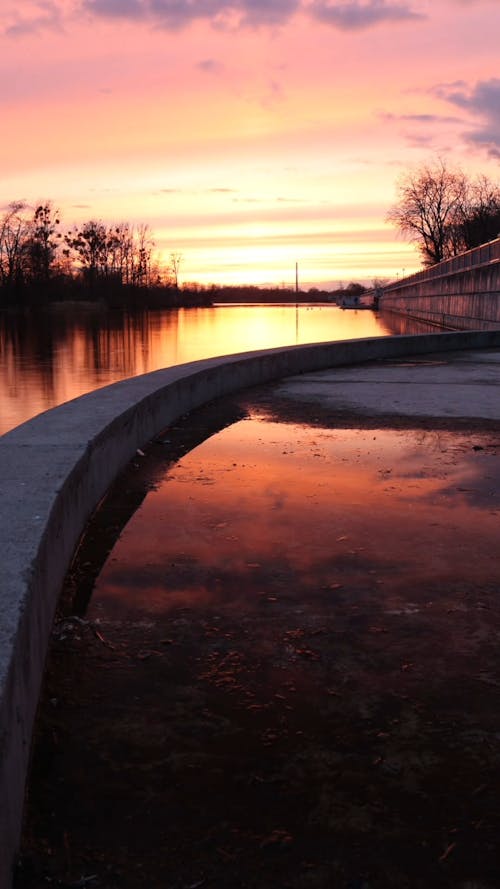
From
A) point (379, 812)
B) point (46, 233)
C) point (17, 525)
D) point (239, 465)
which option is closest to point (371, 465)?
point (239, 465)

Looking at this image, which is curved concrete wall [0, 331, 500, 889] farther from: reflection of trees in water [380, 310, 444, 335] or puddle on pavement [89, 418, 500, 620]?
reflection of trees in water [380, 310, 444, 335]

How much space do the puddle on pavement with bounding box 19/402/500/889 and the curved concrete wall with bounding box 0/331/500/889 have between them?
24cm

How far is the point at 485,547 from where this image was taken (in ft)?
15.5

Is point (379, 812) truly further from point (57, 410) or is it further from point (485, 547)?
point (57, 410)

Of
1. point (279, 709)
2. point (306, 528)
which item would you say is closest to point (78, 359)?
point (306, 528)

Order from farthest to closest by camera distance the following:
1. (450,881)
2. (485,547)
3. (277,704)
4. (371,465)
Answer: (371,465)
(485,547)
(277,704)
(450,881)

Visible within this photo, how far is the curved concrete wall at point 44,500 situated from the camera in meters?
2.33

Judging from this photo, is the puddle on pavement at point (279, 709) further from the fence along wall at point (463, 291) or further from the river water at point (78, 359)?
the fence along wall at point (463, 291)

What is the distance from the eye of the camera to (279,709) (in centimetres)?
302

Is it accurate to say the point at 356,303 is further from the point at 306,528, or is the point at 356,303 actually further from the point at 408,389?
the point at 306,528

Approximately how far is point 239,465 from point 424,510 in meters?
Answer: 2.07

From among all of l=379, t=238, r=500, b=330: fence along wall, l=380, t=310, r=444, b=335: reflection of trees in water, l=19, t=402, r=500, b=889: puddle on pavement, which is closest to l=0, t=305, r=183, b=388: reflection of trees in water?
l=380, t=310, r=444, b=335: reflection of trees in water

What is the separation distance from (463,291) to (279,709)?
38.8 m

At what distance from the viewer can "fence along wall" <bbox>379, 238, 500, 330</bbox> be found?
102ft
